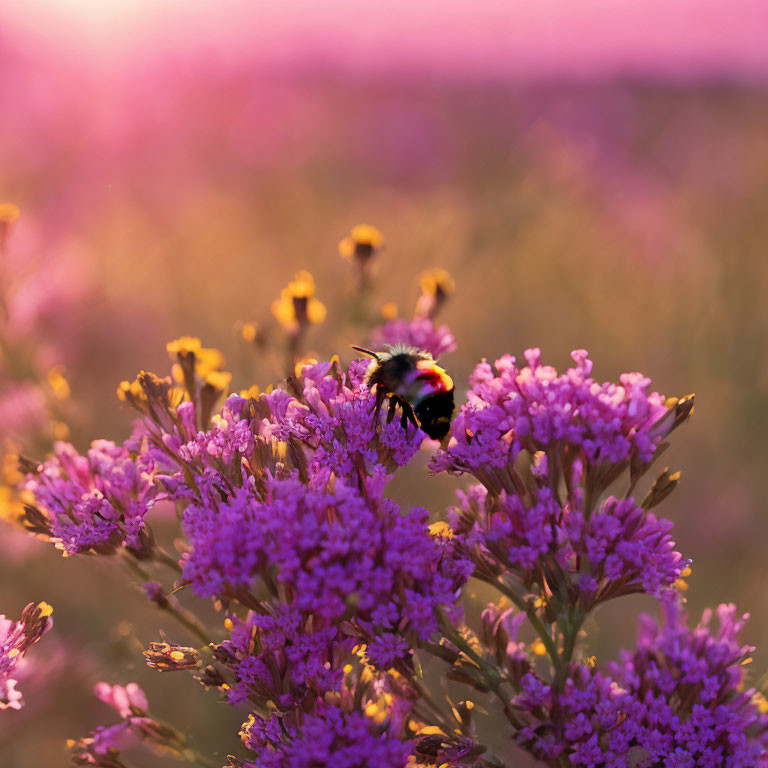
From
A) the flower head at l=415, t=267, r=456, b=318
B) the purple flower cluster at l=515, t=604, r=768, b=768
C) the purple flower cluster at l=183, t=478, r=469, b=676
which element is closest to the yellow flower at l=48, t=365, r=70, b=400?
the flower head at l=415, t=267, r=456, b=318

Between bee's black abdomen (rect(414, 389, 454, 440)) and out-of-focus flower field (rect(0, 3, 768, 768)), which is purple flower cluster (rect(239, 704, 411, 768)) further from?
out-of-focus flower field (rect(0, 3, 768, 768))

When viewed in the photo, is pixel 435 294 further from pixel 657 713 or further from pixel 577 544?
pixel 657 713

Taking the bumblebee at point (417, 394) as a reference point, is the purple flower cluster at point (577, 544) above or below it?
below

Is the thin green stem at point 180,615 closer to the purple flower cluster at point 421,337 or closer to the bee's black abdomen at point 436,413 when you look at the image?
the bee's black abdomen at point 436,413

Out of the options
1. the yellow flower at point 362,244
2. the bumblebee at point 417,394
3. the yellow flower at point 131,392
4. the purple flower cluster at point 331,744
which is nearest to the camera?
the purple flower cluster at point 331,744

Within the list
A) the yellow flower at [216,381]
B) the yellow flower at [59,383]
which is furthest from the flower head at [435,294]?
the yellow flower at [59,383]

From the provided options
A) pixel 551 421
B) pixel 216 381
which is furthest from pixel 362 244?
pixel 551 421

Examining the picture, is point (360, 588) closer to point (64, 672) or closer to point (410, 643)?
point (410, 643)
